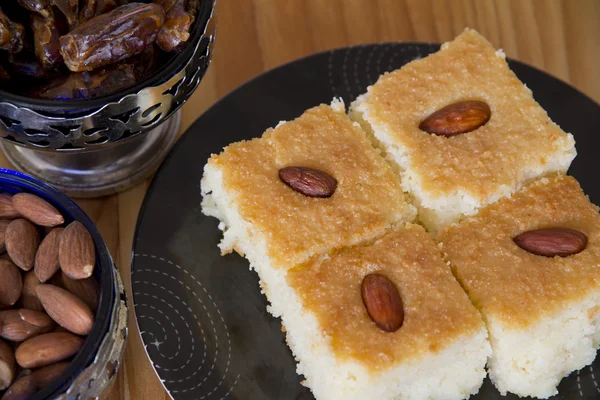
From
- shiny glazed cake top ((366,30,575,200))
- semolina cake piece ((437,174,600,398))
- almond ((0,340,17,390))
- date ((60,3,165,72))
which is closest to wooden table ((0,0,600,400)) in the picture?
shiny glazed cake top ((366,30,575,200))

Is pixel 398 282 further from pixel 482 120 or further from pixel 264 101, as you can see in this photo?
pixel 264 101

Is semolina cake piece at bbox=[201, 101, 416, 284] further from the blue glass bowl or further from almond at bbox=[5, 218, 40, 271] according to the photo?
almond at bbox=[5, 218, 40, 271]

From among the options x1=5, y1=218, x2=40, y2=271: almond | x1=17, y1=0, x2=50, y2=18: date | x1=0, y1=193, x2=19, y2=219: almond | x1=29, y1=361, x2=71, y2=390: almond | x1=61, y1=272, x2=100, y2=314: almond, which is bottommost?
x1=29, y1=361, x2=71, y2=390: almond

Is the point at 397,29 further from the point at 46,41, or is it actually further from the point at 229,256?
the point at 46,41

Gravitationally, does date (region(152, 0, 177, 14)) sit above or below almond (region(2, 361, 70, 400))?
above

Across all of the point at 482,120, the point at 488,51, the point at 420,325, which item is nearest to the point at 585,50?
the point at 488,51
